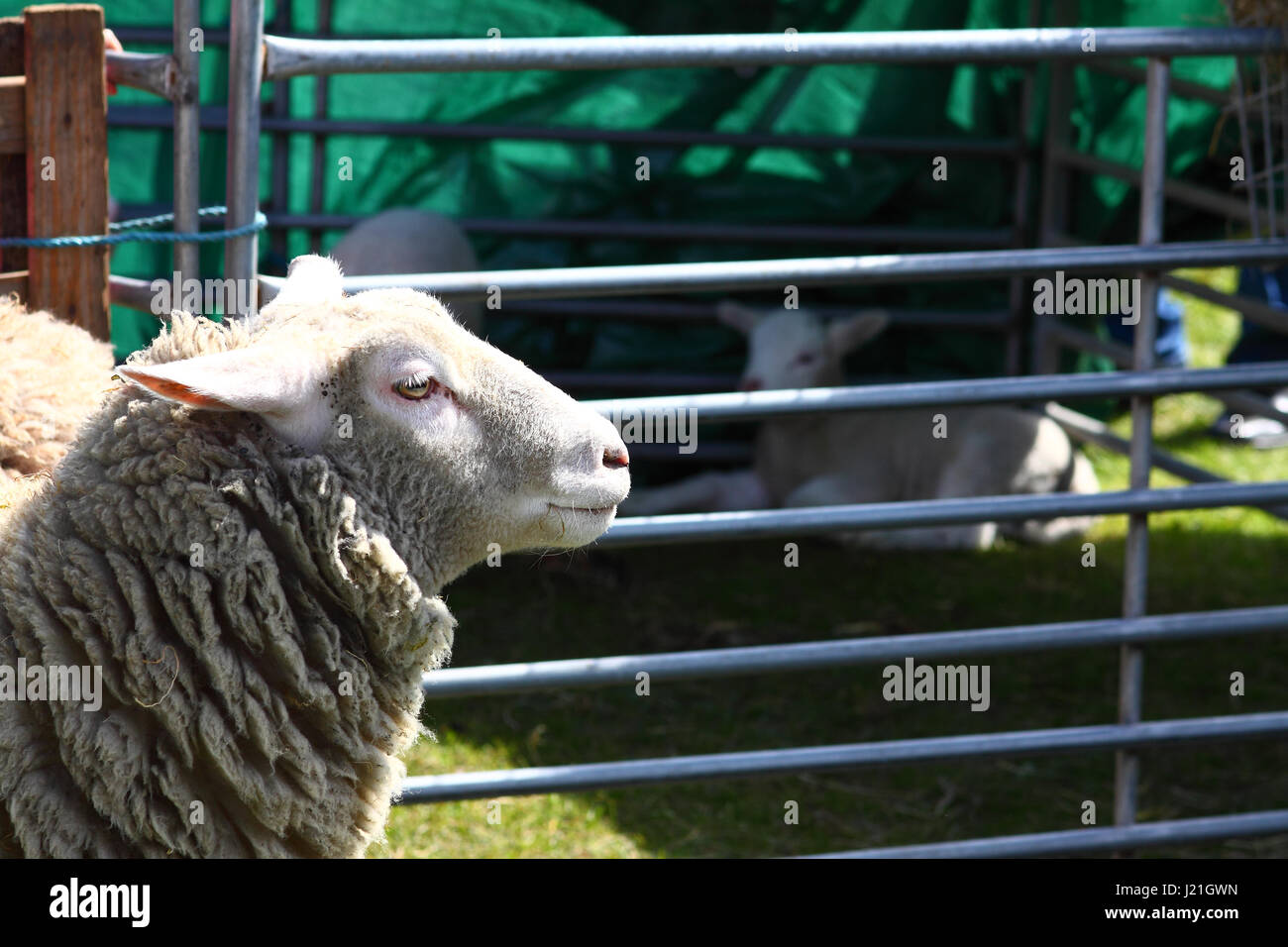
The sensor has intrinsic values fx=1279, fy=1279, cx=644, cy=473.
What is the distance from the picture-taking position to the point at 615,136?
5523 mm

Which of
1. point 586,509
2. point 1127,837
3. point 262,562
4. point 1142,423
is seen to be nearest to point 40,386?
point 262,562

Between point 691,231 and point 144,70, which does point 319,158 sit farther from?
point 144,70

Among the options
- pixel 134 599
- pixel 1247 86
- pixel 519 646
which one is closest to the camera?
pixel 134 599

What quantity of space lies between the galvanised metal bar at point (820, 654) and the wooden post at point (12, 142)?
1115mm

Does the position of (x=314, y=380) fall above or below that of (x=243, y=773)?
above

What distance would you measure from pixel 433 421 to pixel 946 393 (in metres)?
1.29

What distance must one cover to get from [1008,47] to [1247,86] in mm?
1309

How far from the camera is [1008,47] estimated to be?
2.63 meters

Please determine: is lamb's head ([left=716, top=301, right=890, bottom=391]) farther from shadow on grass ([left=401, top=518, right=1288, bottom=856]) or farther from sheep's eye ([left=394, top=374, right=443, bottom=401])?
sheep's eye ([left=394, top=374, right=443, bottom=401])

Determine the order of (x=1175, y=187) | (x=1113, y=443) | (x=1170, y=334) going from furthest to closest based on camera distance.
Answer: (x=1170, y=334) < (x=1113, y=443) < (x=1175, y=187)

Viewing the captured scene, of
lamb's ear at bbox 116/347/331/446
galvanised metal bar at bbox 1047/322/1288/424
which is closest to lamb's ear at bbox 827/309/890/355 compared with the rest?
galvanised metal bar at bbox 1047/322/1288/424
